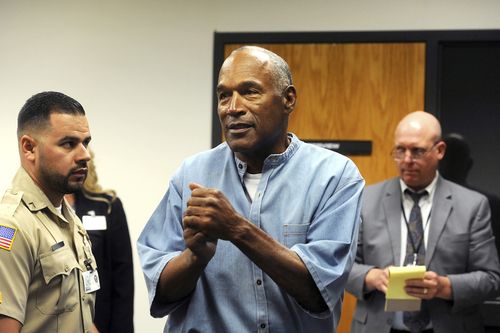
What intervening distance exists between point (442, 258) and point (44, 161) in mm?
2139

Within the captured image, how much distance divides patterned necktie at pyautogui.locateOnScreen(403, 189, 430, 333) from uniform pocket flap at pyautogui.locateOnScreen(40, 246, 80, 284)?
186cm

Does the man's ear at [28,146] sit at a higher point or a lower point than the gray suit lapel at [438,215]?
higher

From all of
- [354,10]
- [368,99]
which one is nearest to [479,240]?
[368,99]

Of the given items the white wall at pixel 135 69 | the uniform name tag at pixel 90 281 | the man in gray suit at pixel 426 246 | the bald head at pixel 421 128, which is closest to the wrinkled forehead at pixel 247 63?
the uniform name tag at pixel 90 281

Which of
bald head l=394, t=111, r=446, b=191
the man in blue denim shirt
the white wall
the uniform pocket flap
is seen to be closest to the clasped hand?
the man in blue denim shirt

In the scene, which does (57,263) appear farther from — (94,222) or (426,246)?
(426,246)

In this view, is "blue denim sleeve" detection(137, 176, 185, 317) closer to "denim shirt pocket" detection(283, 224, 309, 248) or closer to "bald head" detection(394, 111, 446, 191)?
"denim shirt pocket" detection(283, 224, 309, 248)

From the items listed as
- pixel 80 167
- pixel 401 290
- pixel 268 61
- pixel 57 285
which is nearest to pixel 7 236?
pixel 57 285

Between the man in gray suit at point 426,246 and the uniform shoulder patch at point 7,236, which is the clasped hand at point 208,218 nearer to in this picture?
the uniform shoulder patch at point 7,236

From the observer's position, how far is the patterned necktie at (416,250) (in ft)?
12.1

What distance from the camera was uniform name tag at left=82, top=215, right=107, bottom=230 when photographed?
377 cm

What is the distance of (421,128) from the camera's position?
159 inches

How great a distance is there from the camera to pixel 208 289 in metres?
2.16

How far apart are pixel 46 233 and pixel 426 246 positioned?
2079 mm
